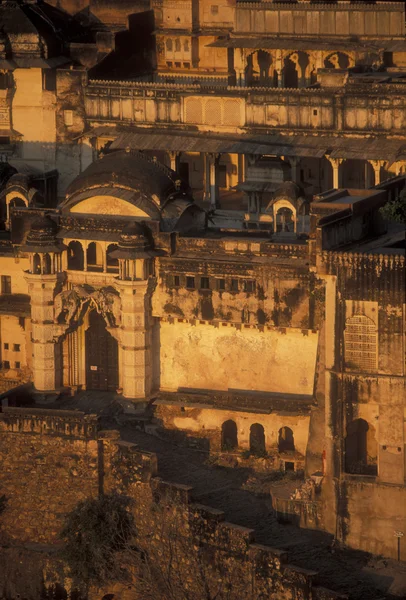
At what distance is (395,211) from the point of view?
2682 inches

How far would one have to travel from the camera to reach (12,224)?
72625mm

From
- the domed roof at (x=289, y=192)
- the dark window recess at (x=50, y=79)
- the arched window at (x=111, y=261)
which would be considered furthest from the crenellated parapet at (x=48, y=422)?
the dark window recess at (x=50, y=79)

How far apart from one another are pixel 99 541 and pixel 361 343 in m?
8.76

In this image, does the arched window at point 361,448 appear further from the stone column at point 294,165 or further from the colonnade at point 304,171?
the stone column at point 294,165

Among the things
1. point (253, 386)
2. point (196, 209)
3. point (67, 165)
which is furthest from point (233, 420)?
point (67, 165)

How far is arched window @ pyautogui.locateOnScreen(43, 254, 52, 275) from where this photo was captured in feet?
233

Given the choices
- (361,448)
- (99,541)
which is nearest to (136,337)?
(99,541)

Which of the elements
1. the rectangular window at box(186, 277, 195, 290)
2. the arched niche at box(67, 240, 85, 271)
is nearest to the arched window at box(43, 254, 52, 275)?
the arched niche at box(67, 240, 85, 271)

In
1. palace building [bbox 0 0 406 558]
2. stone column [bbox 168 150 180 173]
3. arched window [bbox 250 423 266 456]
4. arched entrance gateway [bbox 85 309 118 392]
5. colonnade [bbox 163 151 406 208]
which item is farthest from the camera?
stone column [bbox 168 150 180 173]

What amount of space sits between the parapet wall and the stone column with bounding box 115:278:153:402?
233 cm

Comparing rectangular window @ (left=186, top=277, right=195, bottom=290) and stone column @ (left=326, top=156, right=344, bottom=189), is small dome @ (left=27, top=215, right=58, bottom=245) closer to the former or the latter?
rectangular window @ (left=186, top=277, right=195, bottom=290)

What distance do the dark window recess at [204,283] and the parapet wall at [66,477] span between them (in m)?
4.50

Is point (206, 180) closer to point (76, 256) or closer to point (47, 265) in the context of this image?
point (76, 256)

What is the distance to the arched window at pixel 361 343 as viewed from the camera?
207 feet
